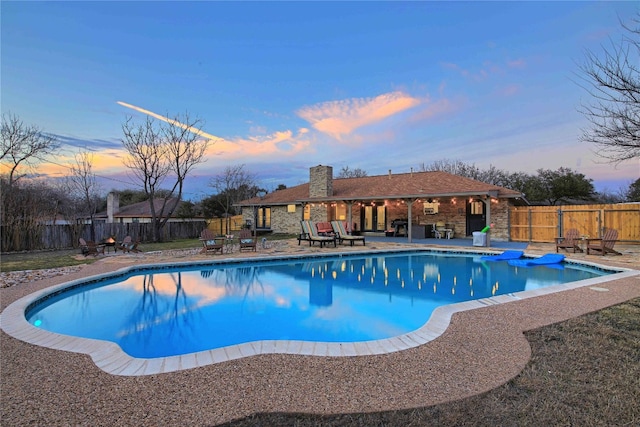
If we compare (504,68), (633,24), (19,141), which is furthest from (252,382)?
(19,141)

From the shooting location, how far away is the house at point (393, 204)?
633 inches

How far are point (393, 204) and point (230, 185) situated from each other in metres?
16.3

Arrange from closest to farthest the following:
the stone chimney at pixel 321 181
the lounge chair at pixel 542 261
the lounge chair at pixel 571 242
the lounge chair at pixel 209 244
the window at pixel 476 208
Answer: the lounge chair at pixel 542 261
the lounge chair at pixel 571 242
the lounge chair at pixel 209 244
the window at pixel 476 208
the stone chimney at pixel 321 181

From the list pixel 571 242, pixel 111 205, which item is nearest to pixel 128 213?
pixel 111 205

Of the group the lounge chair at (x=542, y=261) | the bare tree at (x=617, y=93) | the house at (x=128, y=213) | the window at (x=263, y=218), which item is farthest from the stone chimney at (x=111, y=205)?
the bare tree at (x=617, y=93)

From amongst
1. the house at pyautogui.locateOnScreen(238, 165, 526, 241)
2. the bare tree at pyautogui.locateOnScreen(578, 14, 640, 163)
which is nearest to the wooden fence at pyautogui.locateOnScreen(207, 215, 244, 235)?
the house at pyautogui.locateOnScreen(238, 165, 526, 241)

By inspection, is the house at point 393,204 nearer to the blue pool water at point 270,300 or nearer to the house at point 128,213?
the blue pool water at point 270,300

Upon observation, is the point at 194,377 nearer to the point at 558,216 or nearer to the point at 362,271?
the point at 362,271

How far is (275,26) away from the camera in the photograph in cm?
1289

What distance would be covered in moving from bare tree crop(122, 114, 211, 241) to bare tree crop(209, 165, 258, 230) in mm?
7204

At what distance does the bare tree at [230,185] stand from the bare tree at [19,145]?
41.7ft

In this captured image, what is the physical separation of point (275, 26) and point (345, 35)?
283 centimetres

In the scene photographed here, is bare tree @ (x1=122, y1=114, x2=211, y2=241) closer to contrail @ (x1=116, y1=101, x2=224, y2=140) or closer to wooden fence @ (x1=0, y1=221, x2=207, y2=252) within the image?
contrail @ (x1=116, y1=101, x2=224, y2=140)

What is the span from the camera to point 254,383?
288 centimetres
